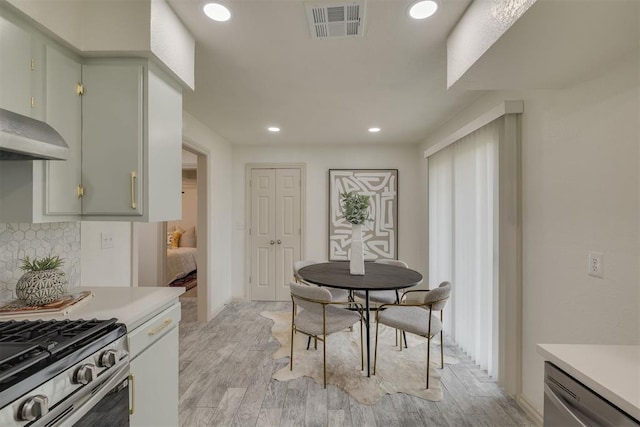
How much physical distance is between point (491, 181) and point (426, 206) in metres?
1.66

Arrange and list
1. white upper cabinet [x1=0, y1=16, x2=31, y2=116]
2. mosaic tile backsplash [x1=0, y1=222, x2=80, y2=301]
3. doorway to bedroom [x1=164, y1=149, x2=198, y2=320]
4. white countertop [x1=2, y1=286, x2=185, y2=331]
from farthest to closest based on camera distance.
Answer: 1. doorway to bedroom [x1=164, y1=149, x2=198, y2=320]
2. mosaic tile backsplash [x1=0, y1=222, x2=80, y2=301]
3. white countertop [x1=2, y1=286, x2=185, y2=331]
4. white upper cabinet [x1=0, y1=16, x2=31, y2=116]

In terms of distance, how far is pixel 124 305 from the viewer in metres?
1.40

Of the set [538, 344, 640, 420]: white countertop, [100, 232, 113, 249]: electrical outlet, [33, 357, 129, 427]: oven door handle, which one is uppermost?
[100, 232, 113, 249]: electrical outlet

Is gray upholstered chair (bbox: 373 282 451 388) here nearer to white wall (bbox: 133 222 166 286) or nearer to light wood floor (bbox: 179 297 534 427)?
light wood floor (bbox: 179 297 534 427)

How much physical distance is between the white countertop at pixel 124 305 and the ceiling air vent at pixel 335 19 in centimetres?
171

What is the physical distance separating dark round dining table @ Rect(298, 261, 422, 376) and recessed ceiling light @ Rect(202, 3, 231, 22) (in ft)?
6.29

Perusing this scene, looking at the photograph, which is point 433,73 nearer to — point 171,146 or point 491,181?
point 491,181

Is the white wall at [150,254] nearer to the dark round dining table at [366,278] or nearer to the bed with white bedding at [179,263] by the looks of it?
the bed with white bedding at [179,263]

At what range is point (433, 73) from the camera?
84.3 inches

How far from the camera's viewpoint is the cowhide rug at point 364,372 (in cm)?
219

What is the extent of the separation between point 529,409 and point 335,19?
2.74 metres

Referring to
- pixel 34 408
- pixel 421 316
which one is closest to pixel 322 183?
pixel 421 316

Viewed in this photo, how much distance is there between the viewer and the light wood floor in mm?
1871

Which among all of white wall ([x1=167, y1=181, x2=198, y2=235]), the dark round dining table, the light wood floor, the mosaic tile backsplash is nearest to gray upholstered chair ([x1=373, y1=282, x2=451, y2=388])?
the dark round dining table
